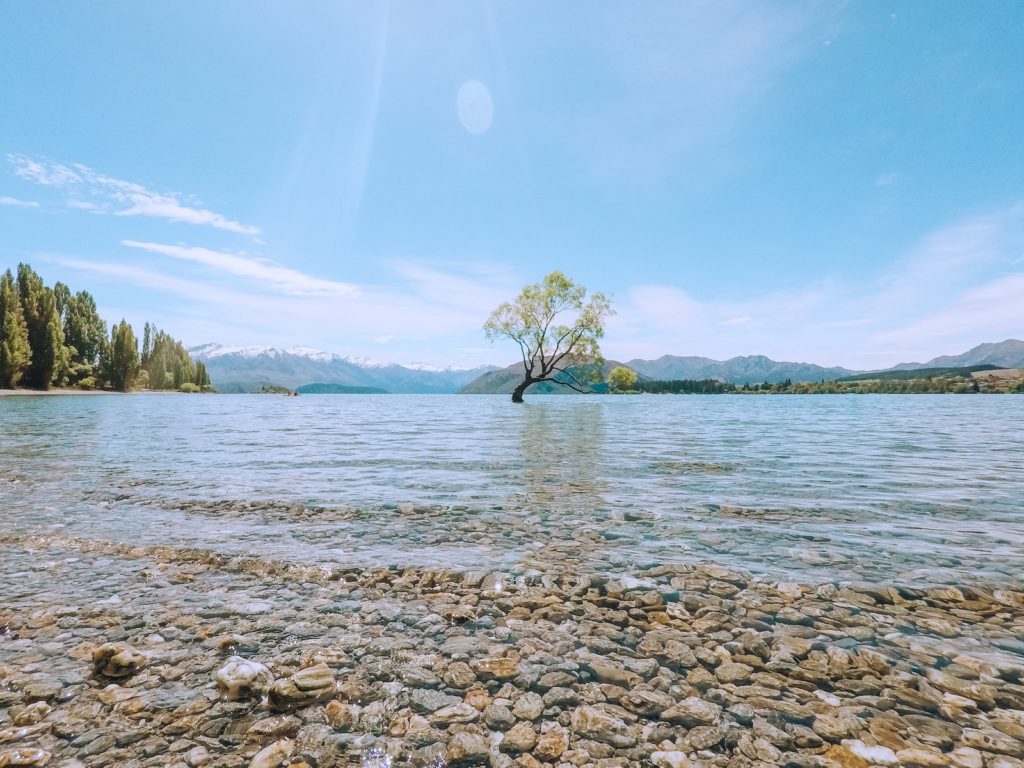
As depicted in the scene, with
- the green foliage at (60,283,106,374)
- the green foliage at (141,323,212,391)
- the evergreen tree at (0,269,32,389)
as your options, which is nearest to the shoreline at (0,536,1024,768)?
the evergreen tree at (0,269,32,389)

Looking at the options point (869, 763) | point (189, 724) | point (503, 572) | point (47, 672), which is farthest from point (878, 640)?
point (47, 672)

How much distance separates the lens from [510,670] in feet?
16.3

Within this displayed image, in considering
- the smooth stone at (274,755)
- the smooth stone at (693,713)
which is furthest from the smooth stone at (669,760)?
→ the smooth stone at (274,755)

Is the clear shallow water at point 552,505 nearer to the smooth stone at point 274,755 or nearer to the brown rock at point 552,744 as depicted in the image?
the brown rock at point 552,744

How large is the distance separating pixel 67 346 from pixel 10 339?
33146mm

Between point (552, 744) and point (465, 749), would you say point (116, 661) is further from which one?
point (552, 744)

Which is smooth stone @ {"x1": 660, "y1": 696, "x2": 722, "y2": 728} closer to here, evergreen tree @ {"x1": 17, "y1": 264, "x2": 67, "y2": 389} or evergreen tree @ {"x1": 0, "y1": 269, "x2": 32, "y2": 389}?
evergreen tree @ {"x1": 0, "y1": 269, "x2": 32, "y2": 389}

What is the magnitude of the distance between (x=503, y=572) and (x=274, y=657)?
3.56 metres

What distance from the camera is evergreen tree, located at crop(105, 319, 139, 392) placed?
149375 mm

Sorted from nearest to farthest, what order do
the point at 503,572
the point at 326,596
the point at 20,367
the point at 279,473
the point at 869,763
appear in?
the point at 869,763
the point at 326,596
the point at 503,572
the point at 279,473
the point at 20,367

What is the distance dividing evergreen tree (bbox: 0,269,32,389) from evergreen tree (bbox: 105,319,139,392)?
4084cm

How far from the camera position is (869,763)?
145 inches

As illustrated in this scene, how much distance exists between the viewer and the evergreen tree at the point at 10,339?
105 metres

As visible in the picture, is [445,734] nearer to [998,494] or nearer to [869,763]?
[869,763]
